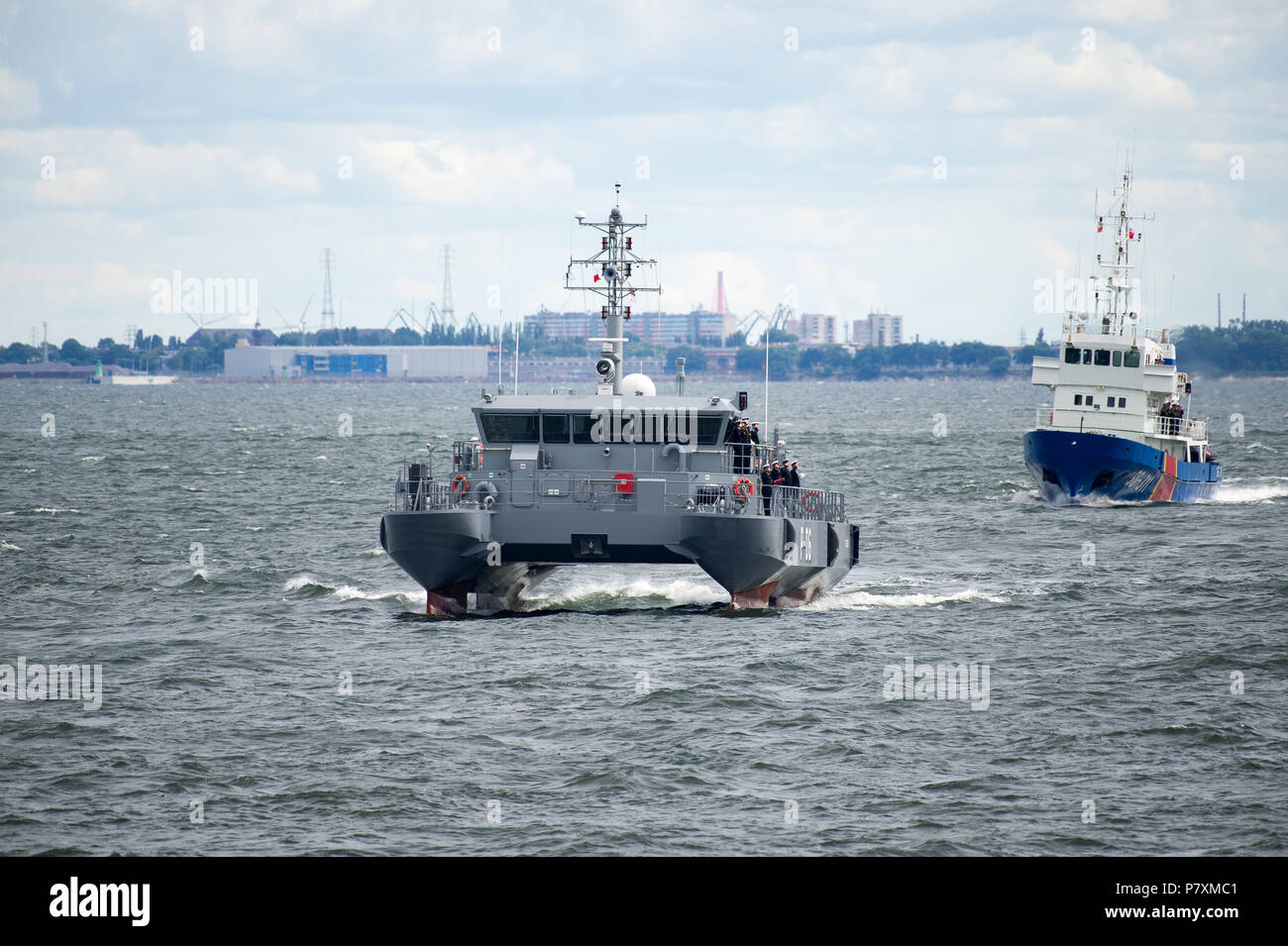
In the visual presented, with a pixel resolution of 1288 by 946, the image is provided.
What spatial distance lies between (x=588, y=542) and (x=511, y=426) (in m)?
3.42

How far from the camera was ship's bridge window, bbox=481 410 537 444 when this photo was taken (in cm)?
2888

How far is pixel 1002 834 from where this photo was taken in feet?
53.1

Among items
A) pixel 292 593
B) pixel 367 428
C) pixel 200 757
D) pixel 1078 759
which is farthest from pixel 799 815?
pixel 367 428

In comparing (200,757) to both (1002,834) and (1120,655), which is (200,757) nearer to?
(1002,834)

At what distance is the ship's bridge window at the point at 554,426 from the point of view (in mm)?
28812

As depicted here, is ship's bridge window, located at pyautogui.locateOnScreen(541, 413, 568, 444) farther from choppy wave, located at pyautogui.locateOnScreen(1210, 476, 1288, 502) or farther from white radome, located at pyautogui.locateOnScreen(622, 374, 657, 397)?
choppy wave, located at pyautogui.locateOnScreen(1210, 476, 1288, 502)

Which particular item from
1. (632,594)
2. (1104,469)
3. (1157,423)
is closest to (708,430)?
(632,594)

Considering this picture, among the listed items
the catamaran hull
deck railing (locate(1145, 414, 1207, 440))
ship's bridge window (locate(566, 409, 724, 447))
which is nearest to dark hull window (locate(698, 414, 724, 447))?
ship's bridge window (locate(566, 409, 724, 447))

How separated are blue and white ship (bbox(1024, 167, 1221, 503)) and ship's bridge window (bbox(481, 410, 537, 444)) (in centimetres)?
3291

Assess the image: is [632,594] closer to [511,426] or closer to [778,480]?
[778,480]

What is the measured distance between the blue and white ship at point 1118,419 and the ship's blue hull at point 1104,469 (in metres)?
0.04

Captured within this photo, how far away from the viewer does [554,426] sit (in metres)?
28.8
